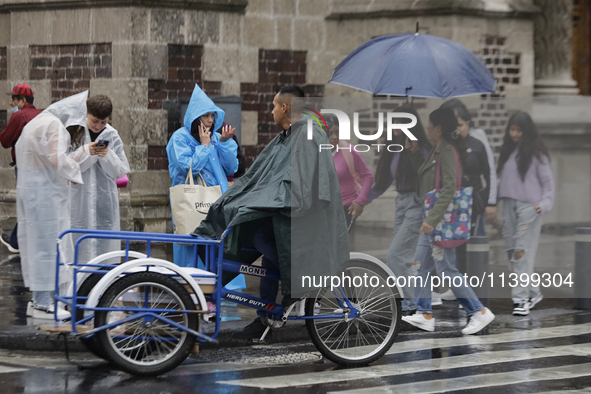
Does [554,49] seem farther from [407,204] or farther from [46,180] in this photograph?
[46,180]

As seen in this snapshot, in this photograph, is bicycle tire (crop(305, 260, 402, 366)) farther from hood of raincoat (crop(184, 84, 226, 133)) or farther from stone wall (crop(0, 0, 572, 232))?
stone wall (crop(0, 0, 572, 232))

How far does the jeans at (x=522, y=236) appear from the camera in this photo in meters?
8.65

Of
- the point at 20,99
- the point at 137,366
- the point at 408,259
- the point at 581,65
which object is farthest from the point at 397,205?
the point at 581,65

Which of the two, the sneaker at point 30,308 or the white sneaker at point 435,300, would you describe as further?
the white sneaker at point 435,300

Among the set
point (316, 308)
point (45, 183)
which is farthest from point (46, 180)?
point (316, 308)

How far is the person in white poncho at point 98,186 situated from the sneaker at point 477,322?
3.06m

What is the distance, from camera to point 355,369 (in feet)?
20.8

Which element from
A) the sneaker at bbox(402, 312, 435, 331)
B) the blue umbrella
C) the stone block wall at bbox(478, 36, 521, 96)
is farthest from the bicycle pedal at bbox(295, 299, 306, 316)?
the stone block wall at bbox(478, 36, 521, 96)

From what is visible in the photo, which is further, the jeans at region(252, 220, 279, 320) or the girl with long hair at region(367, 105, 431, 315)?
the girl with long hair at region(367, 105, 431, 315)

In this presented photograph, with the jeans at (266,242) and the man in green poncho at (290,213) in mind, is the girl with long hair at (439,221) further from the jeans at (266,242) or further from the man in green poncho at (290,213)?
the jeans at (266,242)

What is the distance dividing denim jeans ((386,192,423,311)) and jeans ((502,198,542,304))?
3.68ft

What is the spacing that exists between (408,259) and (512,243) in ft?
4.17

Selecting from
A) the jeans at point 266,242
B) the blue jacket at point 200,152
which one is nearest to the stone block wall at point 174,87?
the blue jacket at point 200,152

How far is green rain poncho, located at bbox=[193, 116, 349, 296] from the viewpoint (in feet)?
20.2
